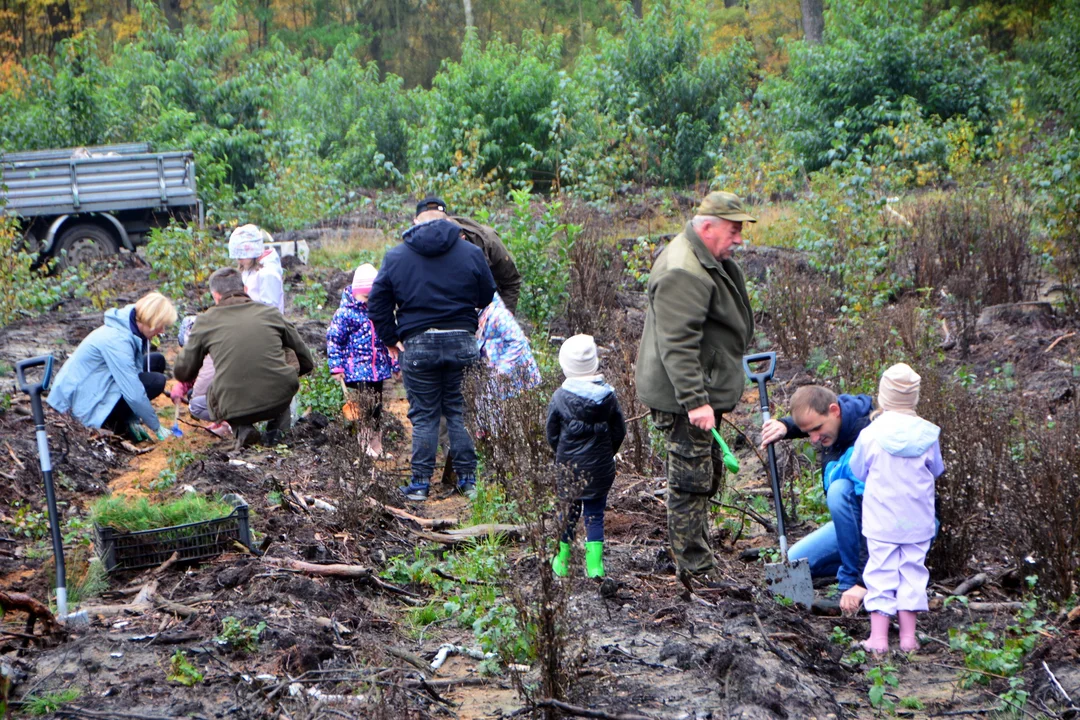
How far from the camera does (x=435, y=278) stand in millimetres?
6805

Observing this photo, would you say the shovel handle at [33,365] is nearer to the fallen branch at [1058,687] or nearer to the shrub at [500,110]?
the fallen branch at [1058,687]

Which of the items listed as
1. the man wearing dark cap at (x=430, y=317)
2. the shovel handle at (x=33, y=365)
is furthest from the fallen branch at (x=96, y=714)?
the man wearing dark cap at (x=430, y=317)

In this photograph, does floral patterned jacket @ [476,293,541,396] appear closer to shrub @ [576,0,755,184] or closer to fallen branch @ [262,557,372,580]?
fallen branch @ [262,557,372,580]

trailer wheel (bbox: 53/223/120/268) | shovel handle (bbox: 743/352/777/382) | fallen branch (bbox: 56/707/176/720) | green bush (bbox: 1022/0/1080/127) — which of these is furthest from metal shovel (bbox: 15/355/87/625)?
trailer wheel (bbox: 53/223/120/268)

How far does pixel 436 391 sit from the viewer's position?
6.91 meters

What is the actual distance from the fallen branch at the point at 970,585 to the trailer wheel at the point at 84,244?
1428 centimetres

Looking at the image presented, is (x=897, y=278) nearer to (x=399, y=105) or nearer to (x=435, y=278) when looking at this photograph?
(x=435, y=278)

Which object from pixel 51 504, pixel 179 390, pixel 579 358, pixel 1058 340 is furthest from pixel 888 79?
pixel 51 504

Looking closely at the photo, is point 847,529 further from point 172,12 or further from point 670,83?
point 172,12

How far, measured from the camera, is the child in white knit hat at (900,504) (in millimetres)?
4508

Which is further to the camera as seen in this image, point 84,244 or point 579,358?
point 84,244

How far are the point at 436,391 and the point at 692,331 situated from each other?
2.49 meters

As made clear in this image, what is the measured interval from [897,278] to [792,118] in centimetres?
1131

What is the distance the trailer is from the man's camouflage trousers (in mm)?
12365
